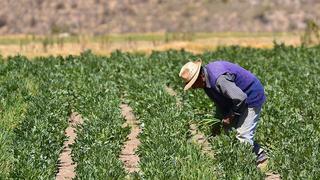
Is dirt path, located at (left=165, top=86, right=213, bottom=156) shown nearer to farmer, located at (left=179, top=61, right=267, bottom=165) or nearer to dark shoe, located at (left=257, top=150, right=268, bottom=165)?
farmer, located at (left=179, top=61, right=267, bottom=165)

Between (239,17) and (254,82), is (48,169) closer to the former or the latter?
(254,82)

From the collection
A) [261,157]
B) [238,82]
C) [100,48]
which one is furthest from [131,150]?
[100,48]

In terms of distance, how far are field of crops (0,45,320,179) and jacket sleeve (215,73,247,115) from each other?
573 mm

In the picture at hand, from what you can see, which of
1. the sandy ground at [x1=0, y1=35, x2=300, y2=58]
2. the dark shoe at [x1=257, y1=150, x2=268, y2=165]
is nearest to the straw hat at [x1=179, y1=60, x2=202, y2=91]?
the dark shoe at [x1=257, y1=150, x2=268, y2=165]

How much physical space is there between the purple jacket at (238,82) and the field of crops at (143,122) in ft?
2.05

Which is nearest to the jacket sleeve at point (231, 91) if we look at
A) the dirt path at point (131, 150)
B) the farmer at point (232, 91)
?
the farmer at point (232, 91)

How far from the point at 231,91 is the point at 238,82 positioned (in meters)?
0.50

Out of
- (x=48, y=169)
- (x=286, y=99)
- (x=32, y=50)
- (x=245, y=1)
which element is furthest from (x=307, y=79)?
(x=245, y=1)

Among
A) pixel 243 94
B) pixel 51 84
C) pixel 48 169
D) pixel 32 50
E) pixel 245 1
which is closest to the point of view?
pixel 48 169

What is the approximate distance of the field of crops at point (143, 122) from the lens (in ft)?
30.8

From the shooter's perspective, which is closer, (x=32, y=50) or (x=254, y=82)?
(x=254, y=82)

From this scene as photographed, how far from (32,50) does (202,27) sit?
141ft

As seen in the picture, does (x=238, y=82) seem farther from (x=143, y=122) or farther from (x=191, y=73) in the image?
(x=143, y=122)

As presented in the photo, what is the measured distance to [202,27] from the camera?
76438mm
